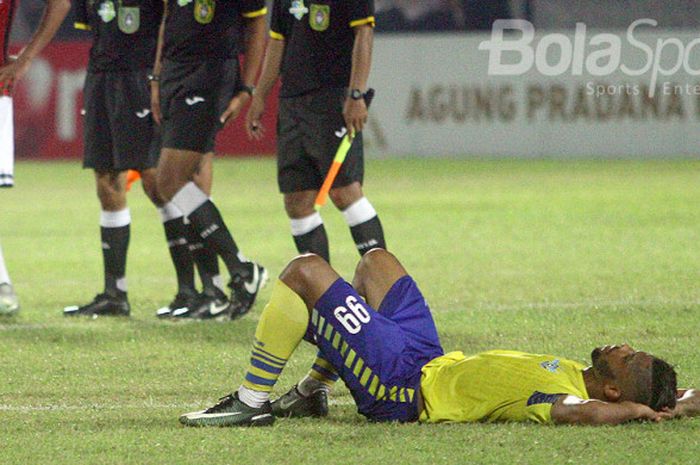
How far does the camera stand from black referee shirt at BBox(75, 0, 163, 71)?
895cm

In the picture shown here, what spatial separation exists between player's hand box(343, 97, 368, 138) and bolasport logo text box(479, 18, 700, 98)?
17.2 meters

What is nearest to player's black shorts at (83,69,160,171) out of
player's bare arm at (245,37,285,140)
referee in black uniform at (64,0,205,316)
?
referee in black uniform at (64,0,205,316)

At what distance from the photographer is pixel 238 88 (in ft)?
28.7

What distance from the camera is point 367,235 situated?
8.04 meters

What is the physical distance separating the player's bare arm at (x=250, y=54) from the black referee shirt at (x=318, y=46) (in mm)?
466

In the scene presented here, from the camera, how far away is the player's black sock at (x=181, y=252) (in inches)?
355

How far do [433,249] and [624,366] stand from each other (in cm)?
709

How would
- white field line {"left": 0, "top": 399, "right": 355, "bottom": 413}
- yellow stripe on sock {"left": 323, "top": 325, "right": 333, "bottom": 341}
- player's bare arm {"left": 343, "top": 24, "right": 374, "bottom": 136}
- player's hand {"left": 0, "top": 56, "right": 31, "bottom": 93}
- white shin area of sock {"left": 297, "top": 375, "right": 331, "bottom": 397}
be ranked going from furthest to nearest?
player's hand {"left": 0, "top": 56, "right": 31, "bottom": 93}, player's bare arm {"left": 343, "top": 24, "right": 374, "bottom": 136}, white field line {"left": 0, "top": 399, "right": 355, "bottom": 413}, white shin area of sock {"left": 297, "top": 375, "right": 331, "bottom": 397}, yellow stripe on sock {"left": 323, "top": 325, "right": 333, "bottom": 341}

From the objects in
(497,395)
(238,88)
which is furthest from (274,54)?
(497,395)

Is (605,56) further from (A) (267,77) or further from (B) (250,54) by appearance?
(A) (267,77)

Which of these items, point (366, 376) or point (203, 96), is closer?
point (366, 376)

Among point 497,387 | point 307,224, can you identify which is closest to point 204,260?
point 307,224

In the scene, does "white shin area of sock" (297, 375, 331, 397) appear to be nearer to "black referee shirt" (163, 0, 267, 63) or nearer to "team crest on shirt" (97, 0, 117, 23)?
"black referee shirt" (163, 0, 267, 63)

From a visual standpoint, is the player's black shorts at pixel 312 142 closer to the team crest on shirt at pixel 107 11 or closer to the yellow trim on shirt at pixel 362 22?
the yellow trim on shirt at pixel 362 22
